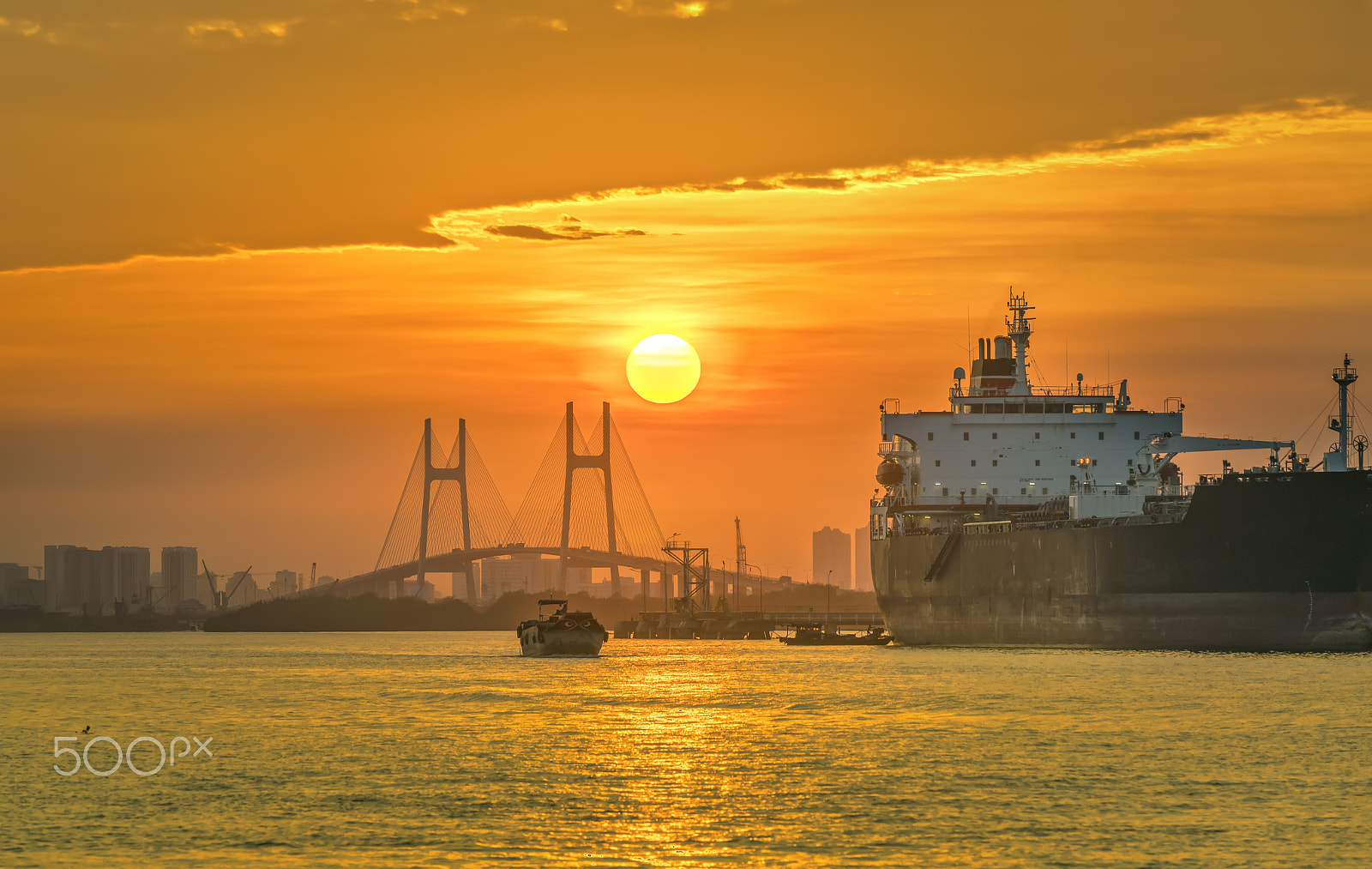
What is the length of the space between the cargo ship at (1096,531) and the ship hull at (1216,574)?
51 millimetres

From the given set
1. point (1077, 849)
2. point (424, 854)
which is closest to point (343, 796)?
point (424, 854)

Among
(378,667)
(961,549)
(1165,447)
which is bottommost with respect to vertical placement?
(378,667)

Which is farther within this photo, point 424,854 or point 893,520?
point 893,520

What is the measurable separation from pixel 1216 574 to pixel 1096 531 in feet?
16.6

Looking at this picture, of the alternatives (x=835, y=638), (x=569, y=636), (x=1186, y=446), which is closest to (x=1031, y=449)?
(x=1186, y=446)

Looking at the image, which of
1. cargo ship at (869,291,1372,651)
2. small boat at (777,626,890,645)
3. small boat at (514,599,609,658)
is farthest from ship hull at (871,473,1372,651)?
small boat at (777,626,890,645)

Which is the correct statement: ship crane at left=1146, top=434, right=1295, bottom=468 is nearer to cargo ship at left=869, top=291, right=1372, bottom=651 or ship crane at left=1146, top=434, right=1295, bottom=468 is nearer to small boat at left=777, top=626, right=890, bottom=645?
cargo ship at left=869, top=291, right=1372, bottom=651

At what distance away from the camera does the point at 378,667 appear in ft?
233

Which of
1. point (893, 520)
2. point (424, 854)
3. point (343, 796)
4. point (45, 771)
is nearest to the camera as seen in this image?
point (424, 854)

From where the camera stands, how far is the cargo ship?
156 feet

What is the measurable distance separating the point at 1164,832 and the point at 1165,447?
45886mm

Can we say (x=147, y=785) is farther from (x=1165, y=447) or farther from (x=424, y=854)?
(x=1165, y=447)

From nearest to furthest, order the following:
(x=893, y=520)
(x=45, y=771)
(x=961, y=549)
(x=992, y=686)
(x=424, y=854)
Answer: (x=424, y=854), (x=45, y=771), (x=992, y=686), (x=961, y=549), (x=893, y=520)

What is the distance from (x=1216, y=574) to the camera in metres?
48.9
